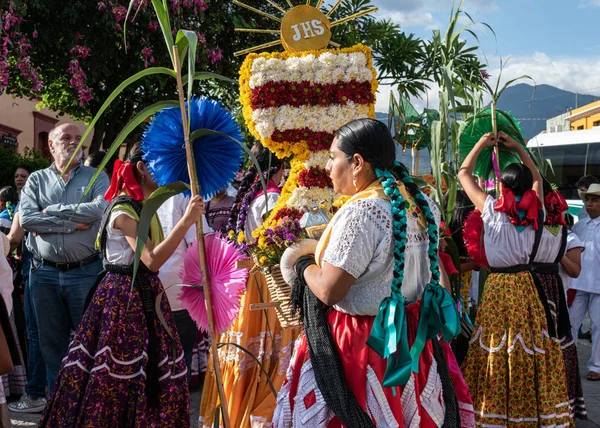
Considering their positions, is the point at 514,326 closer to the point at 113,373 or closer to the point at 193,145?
the point at 113,373

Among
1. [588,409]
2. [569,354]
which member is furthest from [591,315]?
[569,354]

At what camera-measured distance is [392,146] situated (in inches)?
108

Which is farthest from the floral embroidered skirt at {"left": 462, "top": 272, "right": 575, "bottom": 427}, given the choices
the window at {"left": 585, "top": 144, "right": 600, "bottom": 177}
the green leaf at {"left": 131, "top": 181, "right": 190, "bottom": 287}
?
the window at {"left": 585, "top": 144, "right": 600, "bottom": 177}

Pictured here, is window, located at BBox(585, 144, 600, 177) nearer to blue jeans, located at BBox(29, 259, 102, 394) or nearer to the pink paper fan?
blue jeans, located at BBox(29, 259, 102, 394)

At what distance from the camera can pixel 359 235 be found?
252 centimetres

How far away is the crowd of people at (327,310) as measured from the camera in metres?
2.59

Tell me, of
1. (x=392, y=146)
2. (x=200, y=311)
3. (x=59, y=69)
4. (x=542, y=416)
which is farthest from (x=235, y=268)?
(x=59, y=69)

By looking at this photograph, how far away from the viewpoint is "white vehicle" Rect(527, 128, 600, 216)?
1570 centimetres

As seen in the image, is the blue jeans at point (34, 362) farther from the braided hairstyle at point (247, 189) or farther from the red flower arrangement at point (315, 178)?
the red flower arrangement at point (315, 178)

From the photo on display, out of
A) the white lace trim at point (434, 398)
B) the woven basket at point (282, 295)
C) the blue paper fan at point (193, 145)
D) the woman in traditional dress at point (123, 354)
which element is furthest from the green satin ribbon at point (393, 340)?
the woman in traditional dress at point (123, 354)

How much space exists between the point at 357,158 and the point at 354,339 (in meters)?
0.68

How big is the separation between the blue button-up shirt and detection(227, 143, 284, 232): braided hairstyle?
95cm

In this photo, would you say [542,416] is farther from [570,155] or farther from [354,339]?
[570,155]

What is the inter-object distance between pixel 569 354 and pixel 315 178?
254 centimetres
